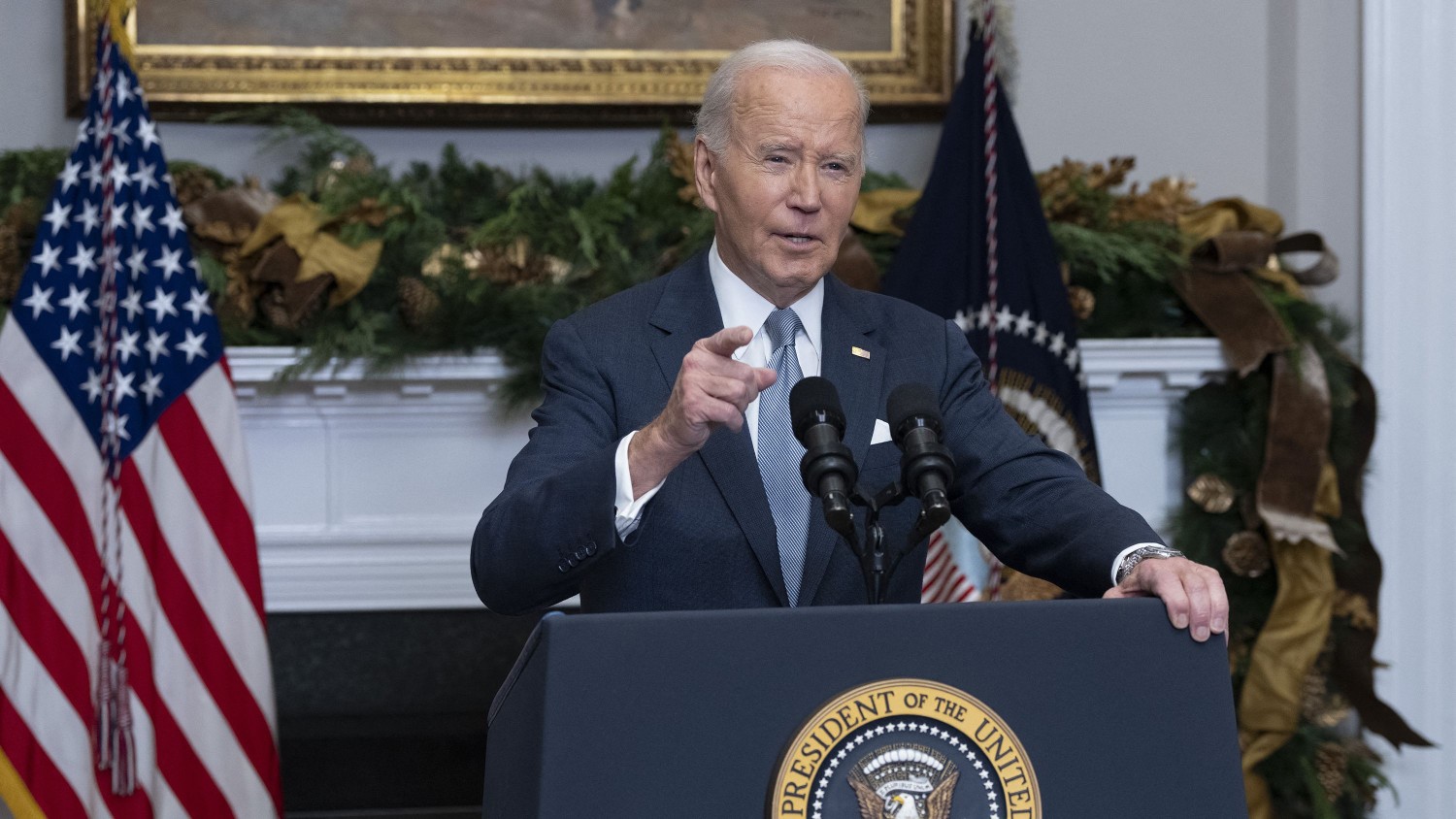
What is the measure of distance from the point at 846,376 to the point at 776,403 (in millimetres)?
98

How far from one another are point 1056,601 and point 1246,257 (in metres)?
2.52

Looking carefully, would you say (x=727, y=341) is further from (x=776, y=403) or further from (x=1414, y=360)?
(x=1414, y=360)

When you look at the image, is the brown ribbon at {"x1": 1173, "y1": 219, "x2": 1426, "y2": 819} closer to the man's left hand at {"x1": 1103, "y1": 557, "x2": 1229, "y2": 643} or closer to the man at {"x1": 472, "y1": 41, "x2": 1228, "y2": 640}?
the man at {"x1": 472, "y1": 41, "x2": 1228, "y2": 640}

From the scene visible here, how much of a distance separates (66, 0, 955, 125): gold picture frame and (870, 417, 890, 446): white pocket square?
7.24ft

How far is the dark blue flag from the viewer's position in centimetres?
337

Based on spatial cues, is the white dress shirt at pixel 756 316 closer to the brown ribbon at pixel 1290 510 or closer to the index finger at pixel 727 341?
the index finger at pixel 727 341

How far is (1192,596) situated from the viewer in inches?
52.6

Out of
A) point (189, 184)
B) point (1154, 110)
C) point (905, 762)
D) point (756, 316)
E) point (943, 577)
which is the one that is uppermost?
point (1154, 110)

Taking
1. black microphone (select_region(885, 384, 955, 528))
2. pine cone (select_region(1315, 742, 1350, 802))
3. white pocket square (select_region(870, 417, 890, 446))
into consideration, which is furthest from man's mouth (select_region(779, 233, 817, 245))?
pine cone (select_region(1315, 742, 1350, 802))

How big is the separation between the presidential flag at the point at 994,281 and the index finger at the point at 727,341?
6.62 feet

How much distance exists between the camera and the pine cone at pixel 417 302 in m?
3.39

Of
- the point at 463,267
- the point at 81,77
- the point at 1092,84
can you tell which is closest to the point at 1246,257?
the point at 1092,84

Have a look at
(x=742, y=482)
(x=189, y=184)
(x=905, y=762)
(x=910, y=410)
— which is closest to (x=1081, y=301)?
(x=742, y=482)

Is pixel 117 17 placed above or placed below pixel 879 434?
above
